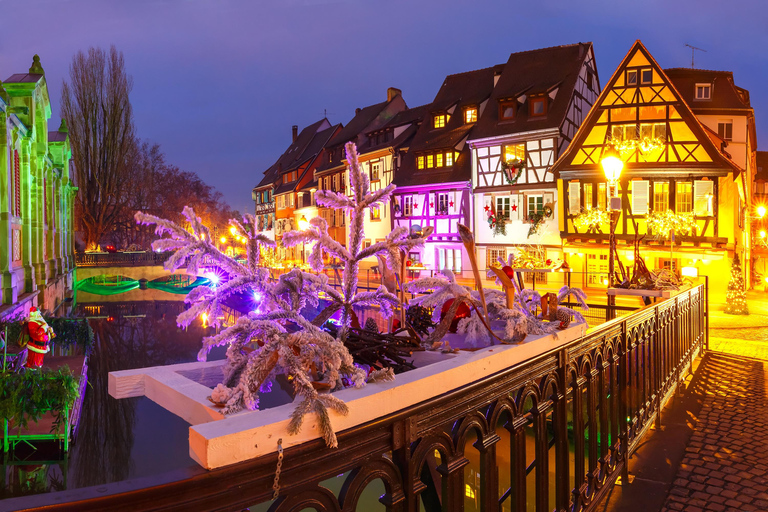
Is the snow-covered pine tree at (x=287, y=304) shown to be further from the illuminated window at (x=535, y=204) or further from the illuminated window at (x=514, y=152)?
the illuminated window at (x=514, y=152)

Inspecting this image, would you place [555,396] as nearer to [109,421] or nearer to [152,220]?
[152,220]

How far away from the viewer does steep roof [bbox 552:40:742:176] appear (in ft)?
73.5

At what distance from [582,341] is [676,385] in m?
4.17

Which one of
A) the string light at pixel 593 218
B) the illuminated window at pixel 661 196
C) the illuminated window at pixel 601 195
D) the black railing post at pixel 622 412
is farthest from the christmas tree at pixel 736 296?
the black railing post at pixel 622 412

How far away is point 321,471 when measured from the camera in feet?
4.55

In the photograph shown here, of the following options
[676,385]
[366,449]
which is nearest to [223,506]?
[366,449]

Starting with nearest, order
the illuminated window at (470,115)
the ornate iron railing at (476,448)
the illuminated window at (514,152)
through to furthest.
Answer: the ornate iron railing at (476,448), the illuminated window at (514,152), the illuminated window at (470,115)

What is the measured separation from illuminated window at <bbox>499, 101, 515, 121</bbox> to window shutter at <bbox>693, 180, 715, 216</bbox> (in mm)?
9461

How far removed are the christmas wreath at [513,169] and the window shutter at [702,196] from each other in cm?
780

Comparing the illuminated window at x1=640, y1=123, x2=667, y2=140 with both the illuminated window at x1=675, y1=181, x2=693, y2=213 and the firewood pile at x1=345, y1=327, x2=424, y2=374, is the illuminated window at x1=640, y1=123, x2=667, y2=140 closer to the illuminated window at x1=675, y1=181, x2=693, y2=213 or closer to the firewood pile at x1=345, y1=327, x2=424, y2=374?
the illuminated window at x1=675, y1=181, x2=693, y2=213

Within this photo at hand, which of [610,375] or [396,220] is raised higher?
[396,220]

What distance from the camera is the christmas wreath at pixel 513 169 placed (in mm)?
27672

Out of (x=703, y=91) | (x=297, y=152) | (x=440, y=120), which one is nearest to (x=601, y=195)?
(x=703, y=91)

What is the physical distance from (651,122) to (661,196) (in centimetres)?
309
